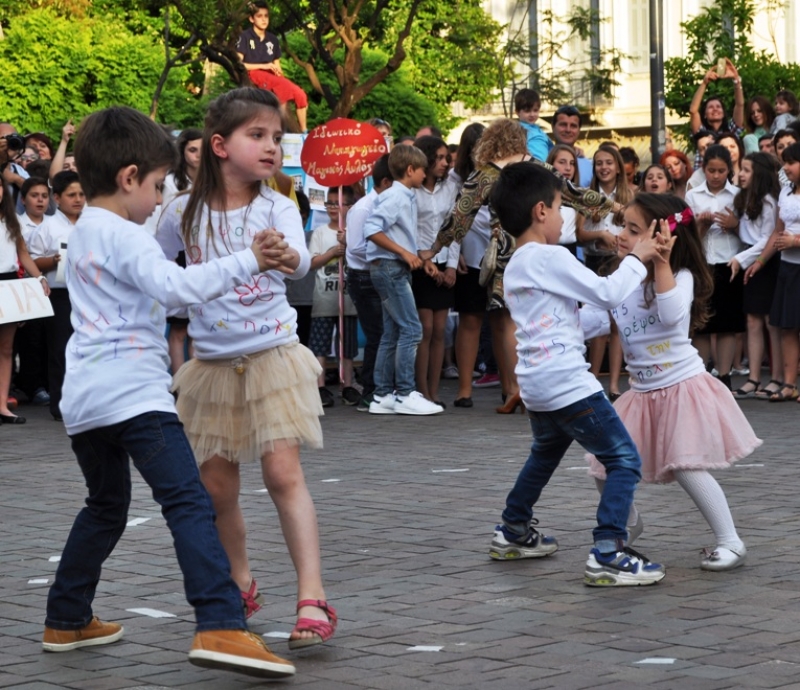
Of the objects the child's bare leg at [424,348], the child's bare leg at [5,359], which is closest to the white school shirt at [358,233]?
the child's bare leg at [424,348]

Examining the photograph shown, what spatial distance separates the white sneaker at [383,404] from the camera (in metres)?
12.1

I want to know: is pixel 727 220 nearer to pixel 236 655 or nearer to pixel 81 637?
pixel 81 637

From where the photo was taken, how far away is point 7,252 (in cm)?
1201

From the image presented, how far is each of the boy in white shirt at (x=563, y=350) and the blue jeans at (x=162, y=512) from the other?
1.74m

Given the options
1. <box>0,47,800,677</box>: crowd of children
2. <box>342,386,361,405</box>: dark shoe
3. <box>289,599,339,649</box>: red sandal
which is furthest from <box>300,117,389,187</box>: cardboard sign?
<box>289,599,339,649</box>: red sandal

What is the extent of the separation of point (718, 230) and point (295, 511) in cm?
866

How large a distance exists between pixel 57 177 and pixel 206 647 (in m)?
8.42

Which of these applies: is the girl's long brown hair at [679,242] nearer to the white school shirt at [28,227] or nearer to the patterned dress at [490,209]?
the patterned dress at [490,209]

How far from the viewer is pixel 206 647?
4.47m

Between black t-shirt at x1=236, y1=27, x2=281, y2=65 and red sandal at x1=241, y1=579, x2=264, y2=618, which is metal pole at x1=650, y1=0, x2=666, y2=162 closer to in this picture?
black t-shirt at x1=236, y1=27, x2=281, y2=65

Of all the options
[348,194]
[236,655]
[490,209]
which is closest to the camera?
[236,655]

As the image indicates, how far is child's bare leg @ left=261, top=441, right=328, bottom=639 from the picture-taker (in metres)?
5.03

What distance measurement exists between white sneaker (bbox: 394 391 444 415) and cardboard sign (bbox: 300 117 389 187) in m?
2.17

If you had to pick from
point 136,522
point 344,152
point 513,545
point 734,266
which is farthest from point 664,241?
point 344,152
